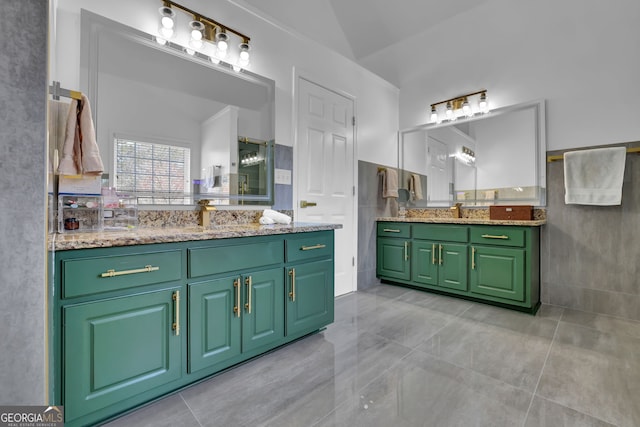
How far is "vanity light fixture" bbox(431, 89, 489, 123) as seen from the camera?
3.33 meters

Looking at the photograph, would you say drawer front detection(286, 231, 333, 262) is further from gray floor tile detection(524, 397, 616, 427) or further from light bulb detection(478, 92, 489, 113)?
light bulb detection(478, 92, 489, 113)

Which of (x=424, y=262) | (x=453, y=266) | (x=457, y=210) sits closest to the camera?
(x=453, y=266)

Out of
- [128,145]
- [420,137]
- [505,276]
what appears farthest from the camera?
[420,137]

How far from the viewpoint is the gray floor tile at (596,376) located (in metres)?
1.41

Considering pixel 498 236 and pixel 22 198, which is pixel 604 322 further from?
pixel 22 198

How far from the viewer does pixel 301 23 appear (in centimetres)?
354

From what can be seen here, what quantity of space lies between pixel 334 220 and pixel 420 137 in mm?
1724

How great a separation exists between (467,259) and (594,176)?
1306mm

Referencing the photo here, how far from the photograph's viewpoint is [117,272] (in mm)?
1301

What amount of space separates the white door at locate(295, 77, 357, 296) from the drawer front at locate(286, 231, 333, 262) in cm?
68

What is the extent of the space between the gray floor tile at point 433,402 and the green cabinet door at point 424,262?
1610 millimetres

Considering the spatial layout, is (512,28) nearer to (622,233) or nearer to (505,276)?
(622,233)

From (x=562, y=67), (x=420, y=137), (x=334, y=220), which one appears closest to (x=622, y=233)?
(x=562, y=67)

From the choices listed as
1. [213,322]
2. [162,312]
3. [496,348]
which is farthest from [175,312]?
[496,348]
